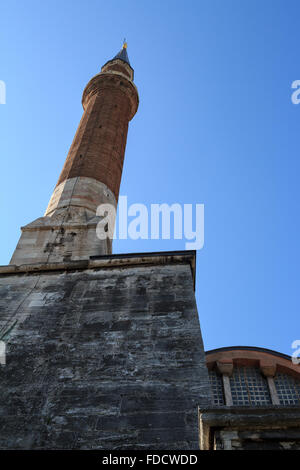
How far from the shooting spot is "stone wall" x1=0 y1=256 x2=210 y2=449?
3.92 m

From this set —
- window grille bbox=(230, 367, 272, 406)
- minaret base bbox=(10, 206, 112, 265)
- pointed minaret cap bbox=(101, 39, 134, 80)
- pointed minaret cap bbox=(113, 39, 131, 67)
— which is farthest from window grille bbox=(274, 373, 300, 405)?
pointed minaret cap bbox=(113, 39, 131, 67)

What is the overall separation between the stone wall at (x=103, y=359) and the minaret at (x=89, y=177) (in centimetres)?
120

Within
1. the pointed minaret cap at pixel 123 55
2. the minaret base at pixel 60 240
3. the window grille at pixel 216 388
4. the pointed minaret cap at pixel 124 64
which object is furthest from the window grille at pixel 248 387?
the pointed minaret cap at pixel 123 55

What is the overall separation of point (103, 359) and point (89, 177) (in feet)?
20.0

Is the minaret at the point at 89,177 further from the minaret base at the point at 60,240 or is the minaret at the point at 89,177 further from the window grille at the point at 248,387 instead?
the window grille at the point at 248,387

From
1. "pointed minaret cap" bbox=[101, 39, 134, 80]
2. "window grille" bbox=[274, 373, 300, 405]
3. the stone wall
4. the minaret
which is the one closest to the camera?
the stone wall

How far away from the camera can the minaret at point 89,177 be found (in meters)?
7.79

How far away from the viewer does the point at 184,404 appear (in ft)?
13.4

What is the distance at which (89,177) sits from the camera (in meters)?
10.2

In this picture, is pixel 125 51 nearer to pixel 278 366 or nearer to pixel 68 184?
pixel 68 184

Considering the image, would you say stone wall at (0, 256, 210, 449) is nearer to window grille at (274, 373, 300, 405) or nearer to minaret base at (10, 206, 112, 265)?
minaret base at (10, 206, 112, 265)

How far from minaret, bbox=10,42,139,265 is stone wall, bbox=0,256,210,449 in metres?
1.20

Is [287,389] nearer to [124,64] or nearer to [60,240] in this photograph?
[60,240]

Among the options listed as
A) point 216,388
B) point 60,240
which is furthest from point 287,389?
point 60,240
